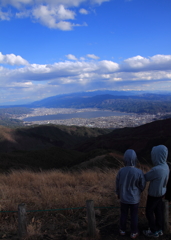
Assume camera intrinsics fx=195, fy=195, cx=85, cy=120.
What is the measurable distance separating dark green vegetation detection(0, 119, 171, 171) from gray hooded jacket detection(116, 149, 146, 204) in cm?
318

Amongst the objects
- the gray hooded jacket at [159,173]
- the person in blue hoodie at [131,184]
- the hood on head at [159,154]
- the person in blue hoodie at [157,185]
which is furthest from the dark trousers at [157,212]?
the hood on head at [159,154]

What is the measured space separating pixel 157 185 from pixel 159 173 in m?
0.25

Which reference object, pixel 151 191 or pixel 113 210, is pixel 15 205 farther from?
pixel 151 191

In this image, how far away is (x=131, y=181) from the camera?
12.0ft

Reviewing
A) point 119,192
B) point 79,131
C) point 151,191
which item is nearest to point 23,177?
point 119,192

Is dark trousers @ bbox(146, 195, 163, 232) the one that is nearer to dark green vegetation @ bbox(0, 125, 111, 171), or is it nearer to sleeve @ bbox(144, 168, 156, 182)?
sleeve @ bbox(144, 168, 156, 182)

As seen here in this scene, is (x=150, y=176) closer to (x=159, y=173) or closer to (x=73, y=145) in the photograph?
(x=159, y=173)

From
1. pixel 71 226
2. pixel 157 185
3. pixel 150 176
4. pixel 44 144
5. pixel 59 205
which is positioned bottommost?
pixel 44 144

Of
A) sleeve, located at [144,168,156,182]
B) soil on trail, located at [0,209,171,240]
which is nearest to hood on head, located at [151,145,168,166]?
sleeve, located at [144,168,156,182]

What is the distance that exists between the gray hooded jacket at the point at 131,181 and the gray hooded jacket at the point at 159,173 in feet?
0.58

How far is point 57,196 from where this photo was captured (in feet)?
17.3

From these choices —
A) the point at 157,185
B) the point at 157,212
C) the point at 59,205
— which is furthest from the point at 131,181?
the point at 59,205

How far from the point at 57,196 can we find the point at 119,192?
211 cm

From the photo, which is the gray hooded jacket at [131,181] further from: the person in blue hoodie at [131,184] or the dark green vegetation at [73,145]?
the dark green vegetation at [73,145]
